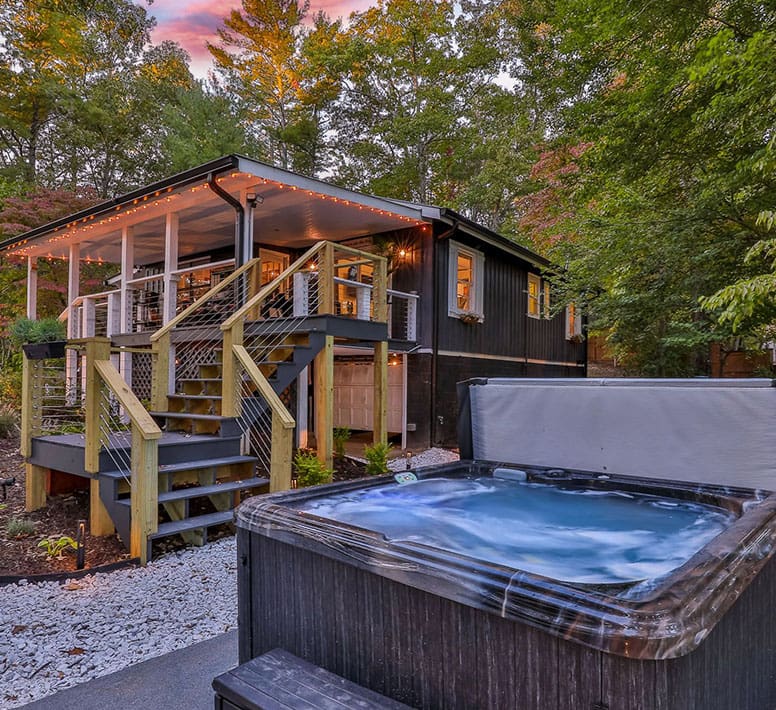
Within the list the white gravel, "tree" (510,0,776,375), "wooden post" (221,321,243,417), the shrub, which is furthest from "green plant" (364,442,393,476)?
the shrub

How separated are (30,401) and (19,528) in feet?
4.39

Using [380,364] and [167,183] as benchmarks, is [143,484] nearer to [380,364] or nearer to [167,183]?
[380,364]

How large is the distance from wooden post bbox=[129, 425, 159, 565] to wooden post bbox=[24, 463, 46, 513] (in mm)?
1923

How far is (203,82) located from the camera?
731 inches

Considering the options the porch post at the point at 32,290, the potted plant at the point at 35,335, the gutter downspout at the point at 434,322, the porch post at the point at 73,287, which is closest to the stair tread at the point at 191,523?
the potted plant at the point at 35,335

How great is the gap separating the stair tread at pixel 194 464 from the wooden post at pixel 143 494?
0.33 metres

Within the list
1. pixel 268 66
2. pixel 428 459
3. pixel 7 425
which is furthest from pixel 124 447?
pixel 268 66

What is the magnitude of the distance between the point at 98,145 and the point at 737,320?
731 inches

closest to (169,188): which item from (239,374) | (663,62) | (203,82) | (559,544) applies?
(239,374)

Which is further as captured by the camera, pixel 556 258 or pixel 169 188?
pixel 556 258

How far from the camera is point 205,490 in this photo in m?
4.39

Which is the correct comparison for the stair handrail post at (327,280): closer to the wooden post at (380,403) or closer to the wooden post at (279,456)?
the wooden post at (380,403)

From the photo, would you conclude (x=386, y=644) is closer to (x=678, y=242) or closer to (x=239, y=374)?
(x=239, y=374)

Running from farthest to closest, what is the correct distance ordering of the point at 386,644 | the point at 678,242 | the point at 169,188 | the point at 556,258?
the point at 556,258 < the point at 678,242 < the point at 169,188 < the point at 386,644
